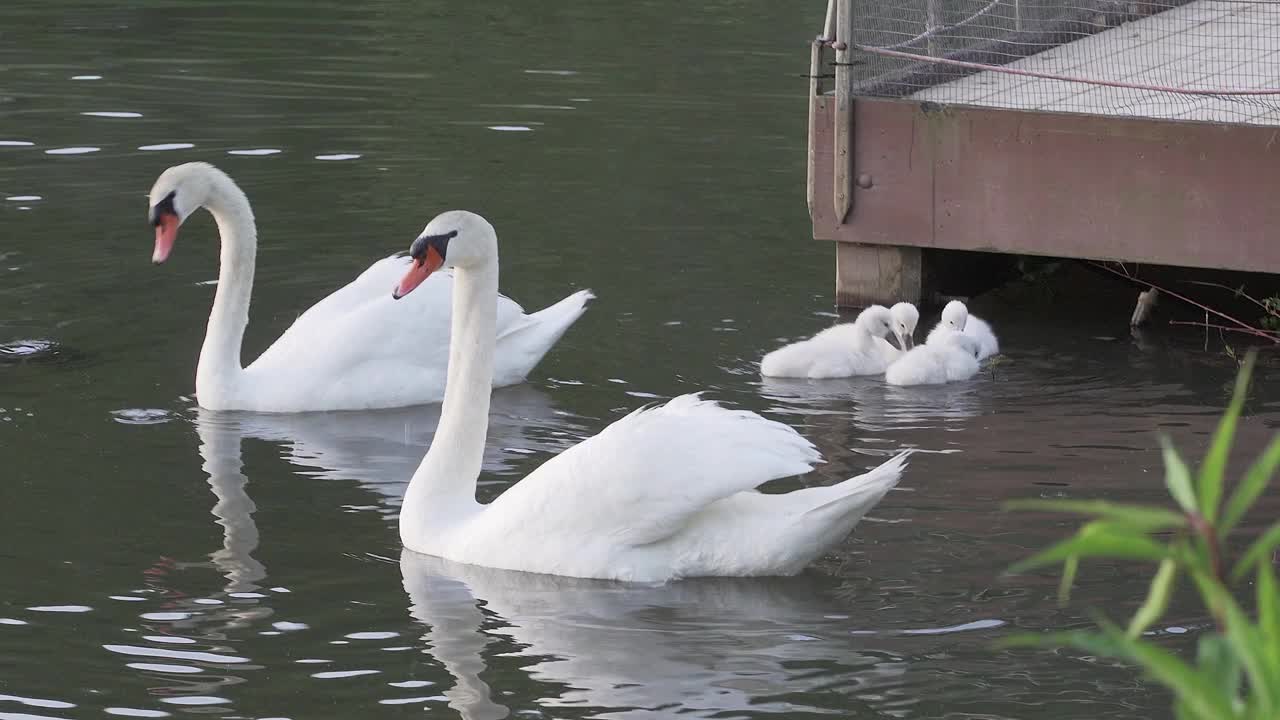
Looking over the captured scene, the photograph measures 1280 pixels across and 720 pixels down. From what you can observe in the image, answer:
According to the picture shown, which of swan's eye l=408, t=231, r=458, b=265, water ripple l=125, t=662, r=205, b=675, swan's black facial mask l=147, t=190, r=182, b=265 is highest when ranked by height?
swan's black facial mask l=147, t=190, r=182, b=265

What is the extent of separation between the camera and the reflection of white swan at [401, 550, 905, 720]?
15.8ft

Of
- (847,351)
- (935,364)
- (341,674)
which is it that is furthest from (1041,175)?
(341,674)

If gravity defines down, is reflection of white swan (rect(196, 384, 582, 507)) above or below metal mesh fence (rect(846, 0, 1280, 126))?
below

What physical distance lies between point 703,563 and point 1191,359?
4.09m

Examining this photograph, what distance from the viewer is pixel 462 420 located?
6066 millimetres

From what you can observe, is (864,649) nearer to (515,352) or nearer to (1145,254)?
(515,352)

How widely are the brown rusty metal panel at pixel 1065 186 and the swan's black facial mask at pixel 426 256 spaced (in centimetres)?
383

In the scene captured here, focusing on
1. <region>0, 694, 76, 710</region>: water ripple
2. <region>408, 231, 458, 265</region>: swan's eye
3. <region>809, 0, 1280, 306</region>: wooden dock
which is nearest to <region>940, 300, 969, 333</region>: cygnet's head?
<region>809, 0, 1280, 306</region>: wooden dock

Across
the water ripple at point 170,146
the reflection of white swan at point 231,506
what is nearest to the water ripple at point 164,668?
the reflection of white swan at point 231,506

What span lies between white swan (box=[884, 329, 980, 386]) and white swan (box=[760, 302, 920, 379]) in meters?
0.13

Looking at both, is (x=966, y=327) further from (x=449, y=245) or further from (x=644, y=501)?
(x=644, y=501)

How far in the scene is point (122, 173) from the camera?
1246 cm

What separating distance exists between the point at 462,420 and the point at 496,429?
166 centimetres

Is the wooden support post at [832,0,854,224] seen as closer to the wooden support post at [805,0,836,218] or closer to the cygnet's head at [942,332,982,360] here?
the wooden support post at [805,0,836,218]
